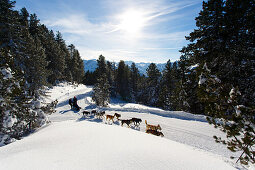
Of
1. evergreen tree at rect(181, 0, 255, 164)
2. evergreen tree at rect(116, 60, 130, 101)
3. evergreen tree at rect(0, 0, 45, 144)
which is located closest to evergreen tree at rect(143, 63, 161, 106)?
evergreen tree at rect(116, 60, 130, 101)

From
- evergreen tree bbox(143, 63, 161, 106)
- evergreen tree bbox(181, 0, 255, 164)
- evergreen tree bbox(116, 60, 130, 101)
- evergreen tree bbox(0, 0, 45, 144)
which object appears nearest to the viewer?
evergreen tree bbox(0, 0, 45, 144)

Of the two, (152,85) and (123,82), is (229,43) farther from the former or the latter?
(123,82)

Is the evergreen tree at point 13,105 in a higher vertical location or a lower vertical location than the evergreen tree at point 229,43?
lower

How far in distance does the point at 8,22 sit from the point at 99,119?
21.2 meters

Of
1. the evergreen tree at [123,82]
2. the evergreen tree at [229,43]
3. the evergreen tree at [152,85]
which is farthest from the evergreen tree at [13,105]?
the evergreen tree at [123,82]

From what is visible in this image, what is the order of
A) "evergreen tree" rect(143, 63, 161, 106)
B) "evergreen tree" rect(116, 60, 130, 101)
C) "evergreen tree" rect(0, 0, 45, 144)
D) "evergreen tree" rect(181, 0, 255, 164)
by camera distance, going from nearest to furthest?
"evergreen tree" rect(0, 0, 45, 144) → "evergreen tree" rect(181, 0, 255, 164) → "evergreen tree" rect(143, 63, 161, 106) → "evergreen tree" rect(116, 60, 130, 101)

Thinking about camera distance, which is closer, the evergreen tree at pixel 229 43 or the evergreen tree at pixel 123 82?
the evergreen tree at pixel 229 43

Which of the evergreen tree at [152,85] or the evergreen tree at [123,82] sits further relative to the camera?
the evergreen tree at [123,82]

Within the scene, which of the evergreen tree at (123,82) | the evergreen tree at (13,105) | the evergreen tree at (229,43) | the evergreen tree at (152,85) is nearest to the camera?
the evergreen tree at (13,105)

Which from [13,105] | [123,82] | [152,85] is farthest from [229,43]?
[123,82]

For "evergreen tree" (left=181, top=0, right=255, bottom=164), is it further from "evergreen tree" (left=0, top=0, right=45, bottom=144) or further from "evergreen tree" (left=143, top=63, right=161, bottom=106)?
"evergreen tree" (left=143, top=63, right=161, bottom=106)

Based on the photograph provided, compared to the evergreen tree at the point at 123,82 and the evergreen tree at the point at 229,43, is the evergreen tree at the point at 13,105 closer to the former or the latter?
the evergreen tree at the point at 229,43

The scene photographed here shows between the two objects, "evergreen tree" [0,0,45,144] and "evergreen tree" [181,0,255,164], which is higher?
"evergreen tree" [181,0,255,164]

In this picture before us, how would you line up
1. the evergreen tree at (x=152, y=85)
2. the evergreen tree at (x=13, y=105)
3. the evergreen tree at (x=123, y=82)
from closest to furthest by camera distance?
the evergreen tree at (x=13, y=105), the evergreen tree at (x=152, y=85), the evergreen tree at (x=123, y=82)
